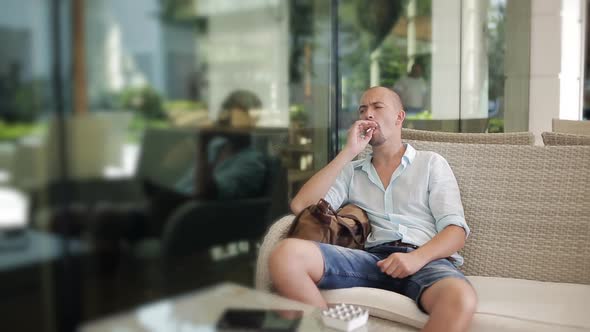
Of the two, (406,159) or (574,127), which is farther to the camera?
(574,127)

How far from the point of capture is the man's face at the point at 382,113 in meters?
2.42

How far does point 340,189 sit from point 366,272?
40 cm

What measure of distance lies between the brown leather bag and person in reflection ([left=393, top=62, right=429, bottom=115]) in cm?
187

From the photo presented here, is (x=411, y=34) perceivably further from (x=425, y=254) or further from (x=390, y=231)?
(x=425, y=254)

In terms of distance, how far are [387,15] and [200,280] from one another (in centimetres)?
214

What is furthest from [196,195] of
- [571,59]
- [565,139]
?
[571,59]

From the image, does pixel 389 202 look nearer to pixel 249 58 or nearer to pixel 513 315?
pixel 513 315

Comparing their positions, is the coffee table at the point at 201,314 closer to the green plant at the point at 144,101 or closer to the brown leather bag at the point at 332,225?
the brown leather bag at the point at 332,225

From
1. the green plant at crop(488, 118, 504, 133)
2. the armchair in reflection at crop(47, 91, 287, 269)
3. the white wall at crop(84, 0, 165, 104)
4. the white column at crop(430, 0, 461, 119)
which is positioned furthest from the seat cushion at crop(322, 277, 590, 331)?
the green plant at crop(488, 118, 504, 133)

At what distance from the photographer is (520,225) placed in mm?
2326

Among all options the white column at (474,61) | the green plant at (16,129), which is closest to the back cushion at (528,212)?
the green plant at (16,129)

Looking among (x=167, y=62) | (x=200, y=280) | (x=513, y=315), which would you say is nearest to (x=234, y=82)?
(x=167, y=62)

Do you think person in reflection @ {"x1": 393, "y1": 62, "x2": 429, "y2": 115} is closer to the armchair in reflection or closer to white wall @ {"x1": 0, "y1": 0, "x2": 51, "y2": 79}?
the armchair in reflection


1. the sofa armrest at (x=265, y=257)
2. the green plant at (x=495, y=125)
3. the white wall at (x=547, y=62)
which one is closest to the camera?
the sofa armrest at (x=265, y=257)
